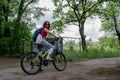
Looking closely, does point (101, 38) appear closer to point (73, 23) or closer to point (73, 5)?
point (73, 23)

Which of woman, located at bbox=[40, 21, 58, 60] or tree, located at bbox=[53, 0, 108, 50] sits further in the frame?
tree, located at bbox=[53, 0, 108, 50]

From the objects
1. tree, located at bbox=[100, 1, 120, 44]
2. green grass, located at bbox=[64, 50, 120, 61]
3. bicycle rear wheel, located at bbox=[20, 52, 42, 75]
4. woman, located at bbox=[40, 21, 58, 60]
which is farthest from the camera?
tree, located at bbox=[100, 1, 120, 44]

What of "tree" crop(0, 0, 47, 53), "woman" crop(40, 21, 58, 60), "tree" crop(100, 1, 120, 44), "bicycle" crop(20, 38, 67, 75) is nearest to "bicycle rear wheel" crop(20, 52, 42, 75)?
"bicycle" crop(20, 38, 67, 75)

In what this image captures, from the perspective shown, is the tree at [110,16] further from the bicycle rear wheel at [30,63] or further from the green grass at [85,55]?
the bicycle rear wheel at [30,63]

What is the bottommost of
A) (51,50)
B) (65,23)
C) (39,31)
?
(51,50)

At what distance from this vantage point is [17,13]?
2767 centimetres

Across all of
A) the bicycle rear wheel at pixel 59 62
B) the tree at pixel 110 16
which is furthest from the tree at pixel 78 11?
the bicycle rear wheel at pixel 59 62

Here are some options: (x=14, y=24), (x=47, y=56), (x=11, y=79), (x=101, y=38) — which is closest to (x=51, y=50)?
(x=47, y=56)

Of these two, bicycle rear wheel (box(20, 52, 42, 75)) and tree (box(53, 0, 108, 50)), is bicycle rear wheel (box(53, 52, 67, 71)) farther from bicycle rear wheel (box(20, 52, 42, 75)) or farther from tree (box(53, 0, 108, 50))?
tree (box(53, 0, 108, 50))

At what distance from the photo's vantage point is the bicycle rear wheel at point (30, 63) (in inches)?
436

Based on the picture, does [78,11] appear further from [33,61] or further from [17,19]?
[33,61]

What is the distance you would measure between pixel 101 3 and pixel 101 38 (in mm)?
35679

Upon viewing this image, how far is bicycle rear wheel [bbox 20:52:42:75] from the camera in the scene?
36.3ft

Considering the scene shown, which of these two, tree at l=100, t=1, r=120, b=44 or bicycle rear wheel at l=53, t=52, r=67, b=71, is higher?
tree at l=100, t=1, r=120, b=44
